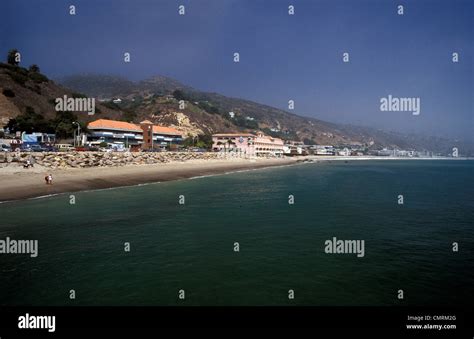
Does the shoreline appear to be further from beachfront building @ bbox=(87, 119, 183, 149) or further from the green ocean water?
beachfront building @ bbox=(87, 119, 183, 149)

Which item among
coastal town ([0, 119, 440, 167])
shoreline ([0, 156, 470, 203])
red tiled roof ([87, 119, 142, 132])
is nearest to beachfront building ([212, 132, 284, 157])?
coastal town ([0, 119, 440, 167])

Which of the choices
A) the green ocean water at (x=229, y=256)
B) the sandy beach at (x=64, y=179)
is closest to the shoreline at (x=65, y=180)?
the sandy beach at (x=64, y=179)

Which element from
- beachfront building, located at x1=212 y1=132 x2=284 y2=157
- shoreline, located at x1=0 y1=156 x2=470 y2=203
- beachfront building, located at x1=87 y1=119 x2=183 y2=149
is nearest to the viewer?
shoreline, located at x1=0 y1=156 x2=470 y2=203

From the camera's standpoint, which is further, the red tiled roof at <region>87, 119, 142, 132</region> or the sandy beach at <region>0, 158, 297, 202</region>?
the red tiled roof at <region>87, 119, 142, 132</region>

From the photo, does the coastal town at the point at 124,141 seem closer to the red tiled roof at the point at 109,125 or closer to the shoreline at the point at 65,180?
the red tiled roof at the point at 109,125

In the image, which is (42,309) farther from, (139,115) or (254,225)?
(139,115)

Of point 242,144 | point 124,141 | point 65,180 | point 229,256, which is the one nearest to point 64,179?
point 65,180
